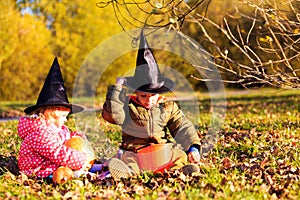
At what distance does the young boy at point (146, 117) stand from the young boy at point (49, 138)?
0.43 meters

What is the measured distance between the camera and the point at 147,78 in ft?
16.2

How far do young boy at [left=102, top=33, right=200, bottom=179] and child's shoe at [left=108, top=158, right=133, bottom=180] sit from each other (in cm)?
9

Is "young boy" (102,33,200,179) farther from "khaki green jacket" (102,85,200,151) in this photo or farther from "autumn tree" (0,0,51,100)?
"autumn tree" (0,0,51,100)

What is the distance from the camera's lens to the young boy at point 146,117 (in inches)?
188

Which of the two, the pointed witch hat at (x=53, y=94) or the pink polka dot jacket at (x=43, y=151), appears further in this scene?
the pointed witch hat at (x=53, y=94)

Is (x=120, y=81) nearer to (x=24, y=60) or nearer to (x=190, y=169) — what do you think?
(x=190, y=169)

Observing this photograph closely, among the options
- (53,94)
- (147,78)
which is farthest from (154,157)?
(53,94)

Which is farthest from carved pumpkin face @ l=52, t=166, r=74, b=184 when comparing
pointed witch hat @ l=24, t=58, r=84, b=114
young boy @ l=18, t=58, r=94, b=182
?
pointed witch hat @ l=24, t=58, r=84, b=114

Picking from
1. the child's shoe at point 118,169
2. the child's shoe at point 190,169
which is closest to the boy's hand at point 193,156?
the child's shoe at point 190,169

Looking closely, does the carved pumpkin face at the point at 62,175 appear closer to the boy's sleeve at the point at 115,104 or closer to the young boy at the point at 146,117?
the young boy at the point at 146,117

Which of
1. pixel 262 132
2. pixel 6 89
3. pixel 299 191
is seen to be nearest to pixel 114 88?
pixel 299 191

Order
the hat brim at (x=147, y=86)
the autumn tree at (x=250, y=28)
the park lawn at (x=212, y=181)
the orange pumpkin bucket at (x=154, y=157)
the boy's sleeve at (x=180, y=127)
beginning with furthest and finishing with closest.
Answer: the autumn tree at (x=250, y=28), the boy's sleeve at (x=180, y=127), the hat brim at (x=147, y=86), the orange pumpkin bucket at (x=154, y=157), the park lawn at (x=212, y=181)

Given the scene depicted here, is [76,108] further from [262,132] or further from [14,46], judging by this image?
[14,46]

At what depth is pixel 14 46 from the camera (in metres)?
22.5
